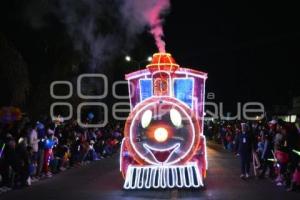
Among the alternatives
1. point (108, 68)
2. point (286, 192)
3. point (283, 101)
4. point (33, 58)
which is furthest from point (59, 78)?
point (283, 101)

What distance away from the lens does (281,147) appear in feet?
52.3

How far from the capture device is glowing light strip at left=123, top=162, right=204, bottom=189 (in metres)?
14.5

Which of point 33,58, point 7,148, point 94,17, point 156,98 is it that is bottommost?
point 7,148

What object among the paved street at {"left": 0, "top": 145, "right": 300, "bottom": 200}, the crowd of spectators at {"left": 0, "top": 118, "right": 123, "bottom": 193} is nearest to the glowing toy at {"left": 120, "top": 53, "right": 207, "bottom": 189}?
the paved street at {"left": 0, "top": 145, "right": 300, "bottom": 200}

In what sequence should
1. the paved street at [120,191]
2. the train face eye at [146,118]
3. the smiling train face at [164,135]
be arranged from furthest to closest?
the train face eye at [146,118]
the smiling train face at [164,135]
the paved street at [120,191]

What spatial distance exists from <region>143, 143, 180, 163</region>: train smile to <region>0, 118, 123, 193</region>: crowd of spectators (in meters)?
3.47

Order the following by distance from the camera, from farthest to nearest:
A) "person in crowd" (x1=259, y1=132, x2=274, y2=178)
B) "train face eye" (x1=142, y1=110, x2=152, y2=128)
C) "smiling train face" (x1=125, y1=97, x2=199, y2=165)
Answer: "person in crowd" (x1=259, y1=132, x2=274, y2=178) < "train face eye" (x1=142, y1=110, x2=152, y2=128) < "smiling train face" (x1=125, y1=97, x2=199, y2=165)

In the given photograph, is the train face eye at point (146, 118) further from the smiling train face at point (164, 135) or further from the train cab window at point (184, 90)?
the train cab window at point (184, 90)

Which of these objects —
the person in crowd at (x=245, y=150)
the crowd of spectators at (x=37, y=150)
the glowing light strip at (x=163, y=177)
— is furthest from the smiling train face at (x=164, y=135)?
the person in crowd at (x=245, y=150)

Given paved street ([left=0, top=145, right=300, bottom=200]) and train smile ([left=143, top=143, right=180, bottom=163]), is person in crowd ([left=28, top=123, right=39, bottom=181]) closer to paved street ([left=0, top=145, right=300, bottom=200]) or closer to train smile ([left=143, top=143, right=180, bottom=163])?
paved street ([left=0, top=145, right=300, bottom=200])

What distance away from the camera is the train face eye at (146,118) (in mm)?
14672

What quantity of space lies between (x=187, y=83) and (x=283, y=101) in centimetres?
3309

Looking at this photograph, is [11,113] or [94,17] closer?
[11,113]

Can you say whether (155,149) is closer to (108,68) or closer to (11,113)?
(11,113)
